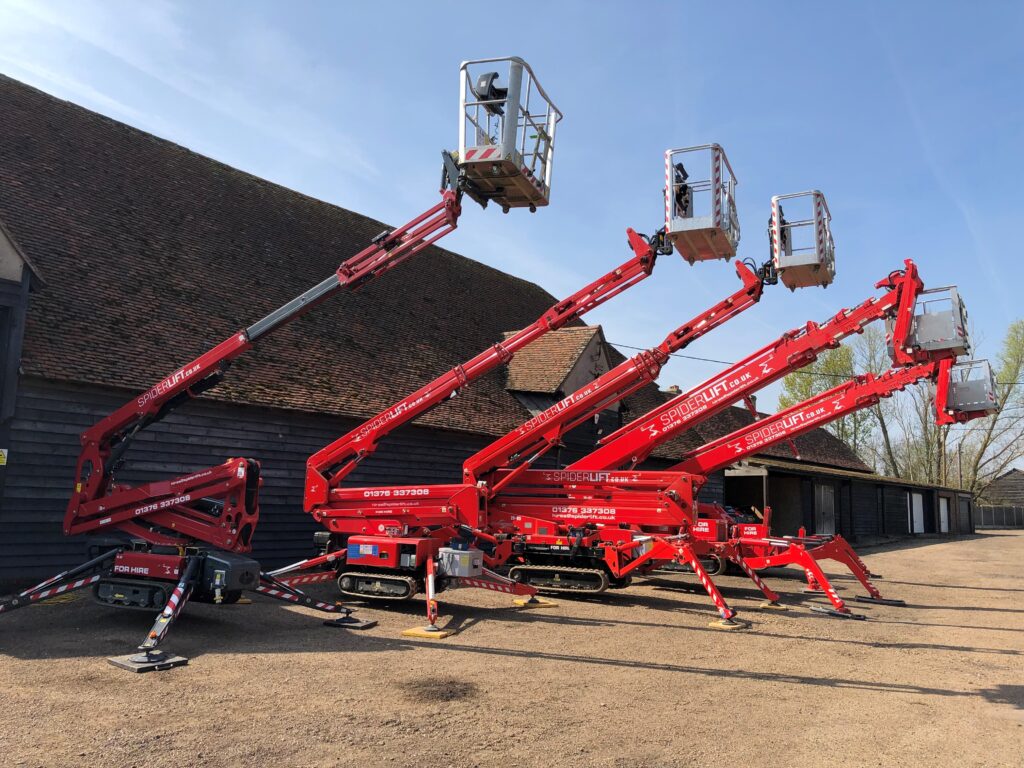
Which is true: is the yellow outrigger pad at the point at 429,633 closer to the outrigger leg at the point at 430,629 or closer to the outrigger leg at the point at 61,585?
the outrigger leg at the point at 430,629

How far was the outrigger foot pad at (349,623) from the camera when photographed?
999cm

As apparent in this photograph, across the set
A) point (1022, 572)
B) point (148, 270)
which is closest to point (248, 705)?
point (148, 270)

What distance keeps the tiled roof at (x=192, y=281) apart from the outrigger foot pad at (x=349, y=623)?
5273mm

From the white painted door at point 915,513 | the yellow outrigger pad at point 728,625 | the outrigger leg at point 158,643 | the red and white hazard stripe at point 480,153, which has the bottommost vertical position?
the yellow outrigger pad at point 728,625

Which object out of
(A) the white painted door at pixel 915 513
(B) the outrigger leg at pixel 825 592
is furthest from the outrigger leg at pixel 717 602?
(A) the white painted door at pixel 915 513

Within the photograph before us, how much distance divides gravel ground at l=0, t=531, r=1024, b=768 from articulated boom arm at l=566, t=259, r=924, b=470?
12.2ft

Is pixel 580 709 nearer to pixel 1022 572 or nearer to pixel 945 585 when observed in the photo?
pixel 945 585

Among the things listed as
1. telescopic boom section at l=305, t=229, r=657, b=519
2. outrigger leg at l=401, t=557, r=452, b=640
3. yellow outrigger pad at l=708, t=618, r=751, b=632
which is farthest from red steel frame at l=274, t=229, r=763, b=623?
yellow outrigger pad at l=708, t=618, r=751, b=632

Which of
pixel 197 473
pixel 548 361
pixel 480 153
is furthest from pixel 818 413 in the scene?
pixel 197 473

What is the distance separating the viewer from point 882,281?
13062 mm

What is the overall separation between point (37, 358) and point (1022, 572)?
76.9 feet

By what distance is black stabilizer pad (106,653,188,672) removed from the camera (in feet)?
23.7

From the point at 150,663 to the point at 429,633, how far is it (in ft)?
11.2

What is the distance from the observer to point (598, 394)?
13.2m
